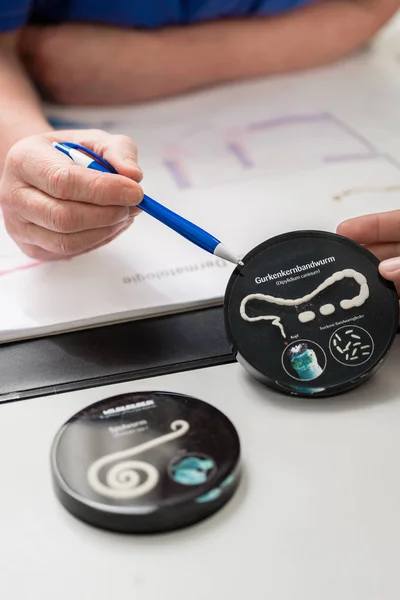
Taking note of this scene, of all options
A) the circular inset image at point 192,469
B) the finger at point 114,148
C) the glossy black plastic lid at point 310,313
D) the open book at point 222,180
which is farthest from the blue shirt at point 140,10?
the circular inset image at point 192,469

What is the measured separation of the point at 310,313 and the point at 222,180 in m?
0.34

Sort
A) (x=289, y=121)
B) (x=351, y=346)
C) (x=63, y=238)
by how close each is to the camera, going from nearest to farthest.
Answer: (x=351, y=346), (x=63, y=238), (x=289, y=121)

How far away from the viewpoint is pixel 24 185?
67cm

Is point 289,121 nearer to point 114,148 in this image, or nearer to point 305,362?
point 114,148

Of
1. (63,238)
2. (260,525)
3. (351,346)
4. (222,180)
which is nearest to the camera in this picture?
(260,525)

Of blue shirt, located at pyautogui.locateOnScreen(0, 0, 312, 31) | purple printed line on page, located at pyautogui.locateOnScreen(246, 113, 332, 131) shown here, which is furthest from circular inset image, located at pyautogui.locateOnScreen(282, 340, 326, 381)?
blue shirt, located at pyautogui.locateOnScreen(0, 0, 312, 31)

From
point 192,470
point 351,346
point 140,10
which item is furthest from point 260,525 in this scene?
point 140,10

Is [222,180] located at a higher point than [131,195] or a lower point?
lower

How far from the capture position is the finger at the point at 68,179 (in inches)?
23.3

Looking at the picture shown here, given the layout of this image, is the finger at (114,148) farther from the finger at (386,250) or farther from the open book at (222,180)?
the finger at (386,250)

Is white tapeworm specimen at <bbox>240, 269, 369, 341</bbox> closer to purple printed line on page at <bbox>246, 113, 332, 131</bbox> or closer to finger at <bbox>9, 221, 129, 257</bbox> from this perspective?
finger at <bbox>9, 221, 129, 257</bbox>

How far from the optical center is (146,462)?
1.51ft

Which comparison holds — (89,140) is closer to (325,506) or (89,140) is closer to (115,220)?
A: (115,220)

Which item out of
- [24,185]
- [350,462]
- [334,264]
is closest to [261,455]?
[350,462]
